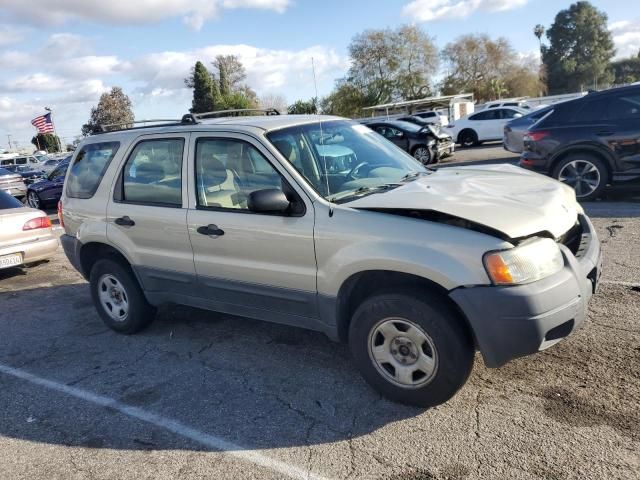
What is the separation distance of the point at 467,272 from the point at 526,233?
0.43 metres

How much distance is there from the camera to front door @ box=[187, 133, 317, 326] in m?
3.71

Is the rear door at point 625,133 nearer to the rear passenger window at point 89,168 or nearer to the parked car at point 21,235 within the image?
the rear passenger window at point 89,168

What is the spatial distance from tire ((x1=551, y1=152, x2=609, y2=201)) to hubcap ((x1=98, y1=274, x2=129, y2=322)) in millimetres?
6989

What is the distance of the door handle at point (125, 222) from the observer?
474cm

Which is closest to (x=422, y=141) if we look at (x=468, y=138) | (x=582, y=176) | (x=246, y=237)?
(x=468, y=138)

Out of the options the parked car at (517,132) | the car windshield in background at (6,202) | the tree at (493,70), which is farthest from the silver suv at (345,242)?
the tree at (493,70)

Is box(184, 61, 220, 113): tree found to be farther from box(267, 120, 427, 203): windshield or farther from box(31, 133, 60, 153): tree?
box(267, 120, 427, 203): windshield

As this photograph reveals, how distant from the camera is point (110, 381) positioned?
4.27 metres

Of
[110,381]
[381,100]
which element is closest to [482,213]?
[110,381]

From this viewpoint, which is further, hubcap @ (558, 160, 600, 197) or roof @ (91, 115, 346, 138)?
hubcap @ (558, 160, 600, 197)

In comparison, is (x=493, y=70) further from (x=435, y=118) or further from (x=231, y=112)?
(x=231, y=112)

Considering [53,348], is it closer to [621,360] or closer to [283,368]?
[283,368]

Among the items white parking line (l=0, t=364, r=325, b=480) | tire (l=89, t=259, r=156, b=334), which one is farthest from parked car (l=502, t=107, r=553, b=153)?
white parking line (l=0, t=364, r=325, b=480)

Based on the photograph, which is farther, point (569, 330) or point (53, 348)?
point (53, 348)
